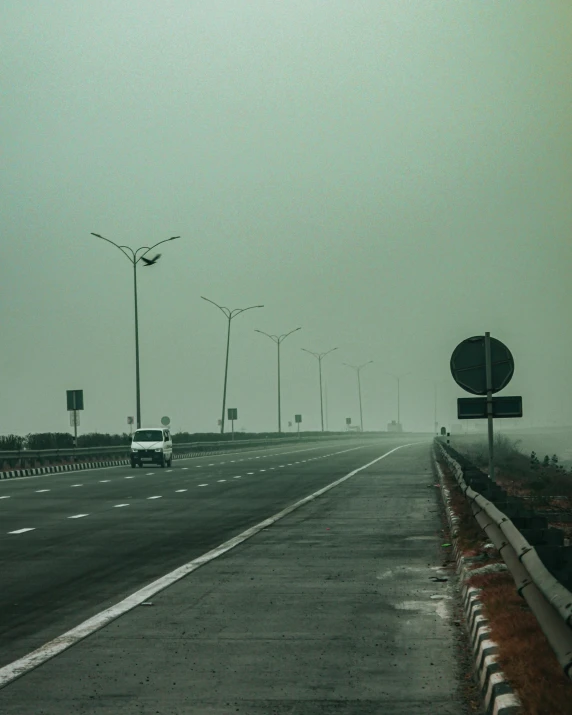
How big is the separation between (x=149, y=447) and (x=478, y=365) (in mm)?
37672

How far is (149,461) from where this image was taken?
54.1m

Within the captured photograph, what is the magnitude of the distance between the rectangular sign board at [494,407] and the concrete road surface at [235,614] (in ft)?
6.39

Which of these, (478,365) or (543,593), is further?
(478,365)

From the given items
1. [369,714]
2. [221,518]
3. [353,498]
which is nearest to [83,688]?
[369,714]

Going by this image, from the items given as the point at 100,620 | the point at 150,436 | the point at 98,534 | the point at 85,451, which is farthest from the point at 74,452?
the point at 100,620

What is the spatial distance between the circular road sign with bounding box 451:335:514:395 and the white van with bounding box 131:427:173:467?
37362 mm

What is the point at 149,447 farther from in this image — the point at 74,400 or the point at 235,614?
the point at 235,614

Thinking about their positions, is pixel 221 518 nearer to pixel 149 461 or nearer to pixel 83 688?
pixel 83 688

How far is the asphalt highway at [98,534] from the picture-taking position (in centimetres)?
1130

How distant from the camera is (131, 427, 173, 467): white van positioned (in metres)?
53.7

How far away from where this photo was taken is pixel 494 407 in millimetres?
17953

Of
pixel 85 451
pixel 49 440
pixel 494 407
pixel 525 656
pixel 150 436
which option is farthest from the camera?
pixel 49 440

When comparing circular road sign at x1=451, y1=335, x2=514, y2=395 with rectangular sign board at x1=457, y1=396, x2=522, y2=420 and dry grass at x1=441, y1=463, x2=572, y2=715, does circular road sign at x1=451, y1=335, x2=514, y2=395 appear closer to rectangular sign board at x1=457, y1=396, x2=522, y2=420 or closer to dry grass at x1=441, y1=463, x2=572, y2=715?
rectangular sign board at x1=457, y1=396, x2=522, y2=420

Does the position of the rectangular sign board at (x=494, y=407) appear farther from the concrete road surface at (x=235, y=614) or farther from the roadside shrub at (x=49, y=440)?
the roadside shrub at (x=49, y=440)
